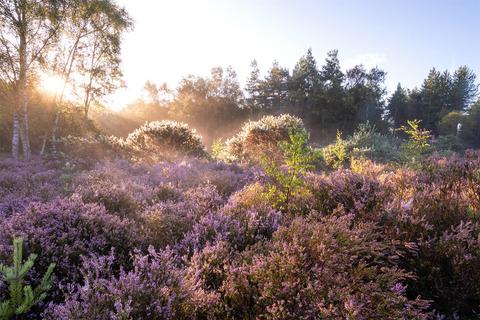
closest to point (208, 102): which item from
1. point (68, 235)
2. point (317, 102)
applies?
point (317, 102)

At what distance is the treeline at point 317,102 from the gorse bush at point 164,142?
110 ft

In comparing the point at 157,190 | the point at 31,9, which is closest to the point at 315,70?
the point at 31,9

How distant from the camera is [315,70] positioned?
172 ft

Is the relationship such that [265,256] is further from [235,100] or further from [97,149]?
[235,100]

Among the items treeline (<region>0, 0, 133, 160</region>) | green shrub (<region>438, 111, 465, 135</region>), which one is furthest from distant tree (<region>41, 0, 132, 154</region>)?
green shrub (<region>438, 111, 465, 135</region>)

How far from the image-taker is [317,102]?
49688mm

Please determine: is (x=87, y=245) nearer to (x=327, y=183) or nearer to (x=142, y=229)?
(x=142, y=229)

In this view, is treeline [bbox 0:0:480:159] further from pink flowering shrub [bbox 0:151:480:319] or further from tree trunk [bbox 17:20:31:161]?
pink flowering shrub [bbox 0:151:480:319]

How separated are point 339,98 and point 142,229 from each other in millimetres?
48955

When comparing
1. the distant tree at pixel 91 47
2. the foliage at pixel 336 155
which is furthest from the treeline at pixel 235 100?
the foliage at pixel 336 155

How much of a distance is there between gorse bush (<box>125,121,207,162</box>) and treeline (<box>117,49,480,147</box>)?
33.4 metres

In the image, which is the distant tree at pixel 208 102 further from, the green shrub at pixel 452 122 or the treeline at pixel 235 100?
the green shrub at pixel 452 122

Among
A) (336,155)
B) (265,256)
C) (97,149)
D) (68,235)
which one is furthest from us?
(97,149)

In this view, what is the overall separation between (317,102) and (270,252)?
4937cm
